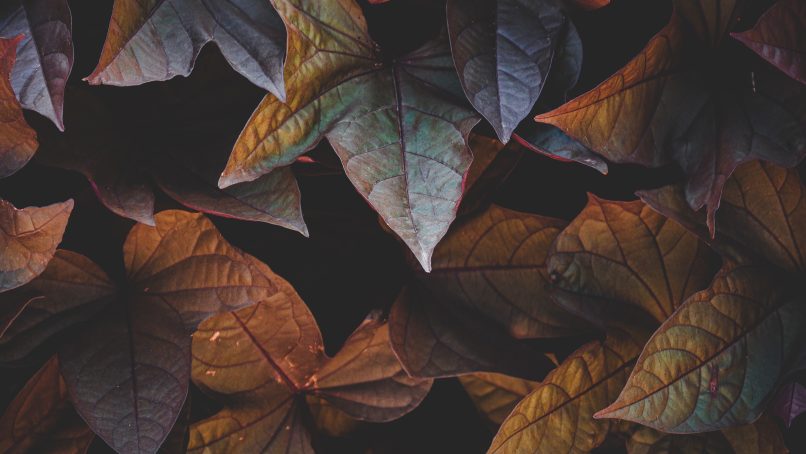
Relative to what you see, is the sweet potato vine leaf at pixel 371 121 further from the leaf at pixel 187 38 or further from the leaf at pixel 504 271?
the leaf at pixel 504 271

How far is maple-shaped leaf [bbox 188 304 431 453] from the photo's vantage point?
23.5 inches

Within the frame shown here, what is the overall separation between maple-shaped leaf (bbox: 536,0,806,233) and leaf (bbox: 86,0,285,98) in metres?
0.19

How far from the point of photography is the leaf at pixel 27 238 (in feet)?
1.50

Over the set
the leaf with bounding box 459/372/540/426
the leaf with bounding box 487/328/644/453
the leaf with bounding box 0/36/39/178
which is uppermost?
the leaf with bounding box 0/36/39/178

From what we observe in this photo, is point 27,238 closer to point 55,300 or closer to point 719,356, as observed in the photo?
point 55,300

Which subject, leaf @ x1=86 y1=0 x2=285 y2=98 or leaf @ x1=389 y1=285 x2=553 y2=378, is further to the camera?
leaf @ x1=389 y1=285 x2=553 y2=378

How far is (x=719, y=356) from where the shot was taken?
0.49 m

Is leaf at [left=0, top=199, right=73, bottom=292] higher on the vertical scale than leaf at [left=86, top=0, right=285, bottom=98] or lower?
lower

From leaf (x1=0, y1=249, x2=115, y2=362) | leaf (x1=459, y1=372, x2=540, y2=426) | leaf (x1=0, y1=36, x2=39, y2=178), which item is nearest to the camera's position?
leaf (x1=0, y1=36, x2=39, y2=178)

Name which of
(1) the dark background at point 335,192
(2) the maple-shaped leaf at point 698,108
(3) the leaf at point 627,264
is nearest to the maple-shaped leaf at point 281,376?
(1) the dark background at point 335,192

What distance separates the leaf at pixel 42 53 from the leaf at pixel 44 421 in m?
0.23

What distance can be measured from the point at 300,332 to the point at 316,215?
0.31 ft

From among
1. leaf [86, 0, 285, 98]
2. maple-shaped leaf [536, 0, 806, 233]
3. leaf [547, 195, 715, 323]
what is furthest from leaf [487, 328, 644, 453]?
leaf [86, 0, 285, 98]

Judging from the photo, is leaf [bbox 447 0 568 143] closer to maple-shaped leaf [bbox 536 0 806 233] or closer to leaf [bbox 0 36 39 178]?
maple-shaped leaf [bbox 536 0 806 233]
